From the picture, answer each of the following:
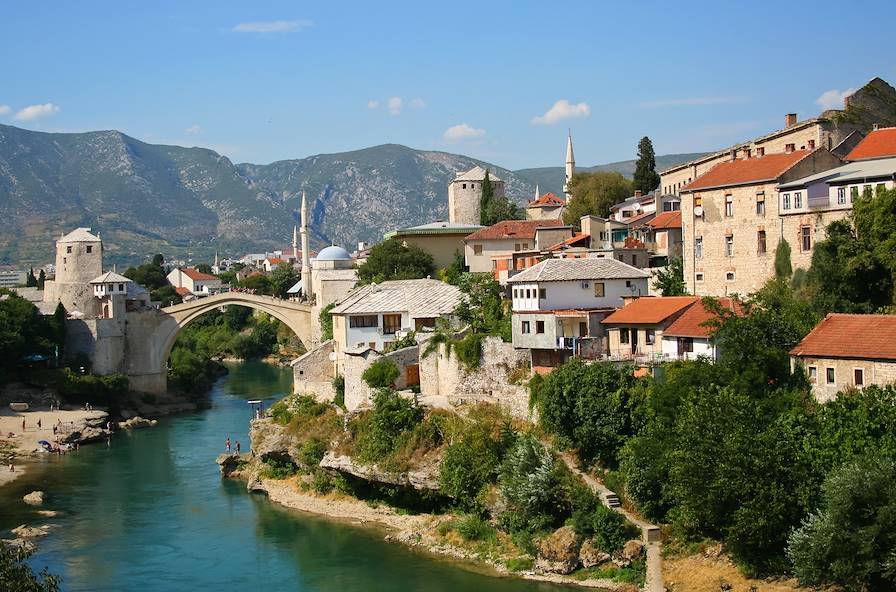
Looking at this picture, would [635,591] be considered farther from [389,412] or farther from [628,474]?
[389,412]

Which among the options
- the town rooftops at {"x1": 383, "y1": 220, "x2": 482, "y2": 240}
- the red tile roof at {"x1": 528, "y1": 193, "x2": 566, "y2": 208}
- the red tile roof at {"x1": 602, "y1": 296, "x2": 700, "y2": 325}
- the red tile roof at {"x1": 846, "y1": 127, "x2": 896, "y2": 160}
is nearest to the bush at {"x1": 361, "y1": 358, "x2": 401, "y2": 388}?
the red tile roof at {"x1": 602, "y1": 296, "x2": 700, "y2": 325}

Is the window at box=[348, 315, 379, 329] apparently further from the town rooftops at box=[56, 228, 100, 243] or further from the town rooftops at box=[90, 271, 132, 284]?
the town rooftops at box=[56, 228, 100, 243]

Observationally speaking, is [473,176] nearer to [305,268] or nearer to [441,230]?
[441,230]

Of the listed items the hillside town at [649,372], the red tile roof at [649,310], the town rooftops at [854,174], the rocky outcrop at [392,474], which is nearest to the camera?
the hillside town at [649,372]

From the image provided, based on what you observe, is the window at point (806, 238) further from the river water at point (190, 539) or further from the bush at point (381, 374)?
the bush at point (381, 374)

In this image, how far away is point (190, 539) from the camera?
1346 inches

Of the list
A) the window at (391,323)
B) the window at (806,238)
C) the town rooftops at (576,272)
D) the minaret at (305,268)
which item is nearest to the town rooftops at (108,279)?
the minaret at (305,268)

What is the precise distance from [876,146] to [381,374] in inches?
660

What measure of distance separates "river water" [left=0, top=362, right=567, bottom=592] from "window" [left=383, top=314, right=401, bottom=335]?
7.52 m

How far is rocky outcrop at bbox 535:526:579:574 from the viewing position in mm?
27922

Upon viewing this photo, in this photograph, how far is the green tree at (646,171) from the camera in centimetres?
5944

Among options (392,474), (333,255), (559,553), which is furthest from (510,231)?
(559,553)

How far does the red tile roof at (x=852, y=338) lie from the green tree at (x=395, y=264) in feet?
89.8

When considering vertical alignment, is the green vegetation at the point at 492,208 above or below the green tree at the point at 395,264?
above
